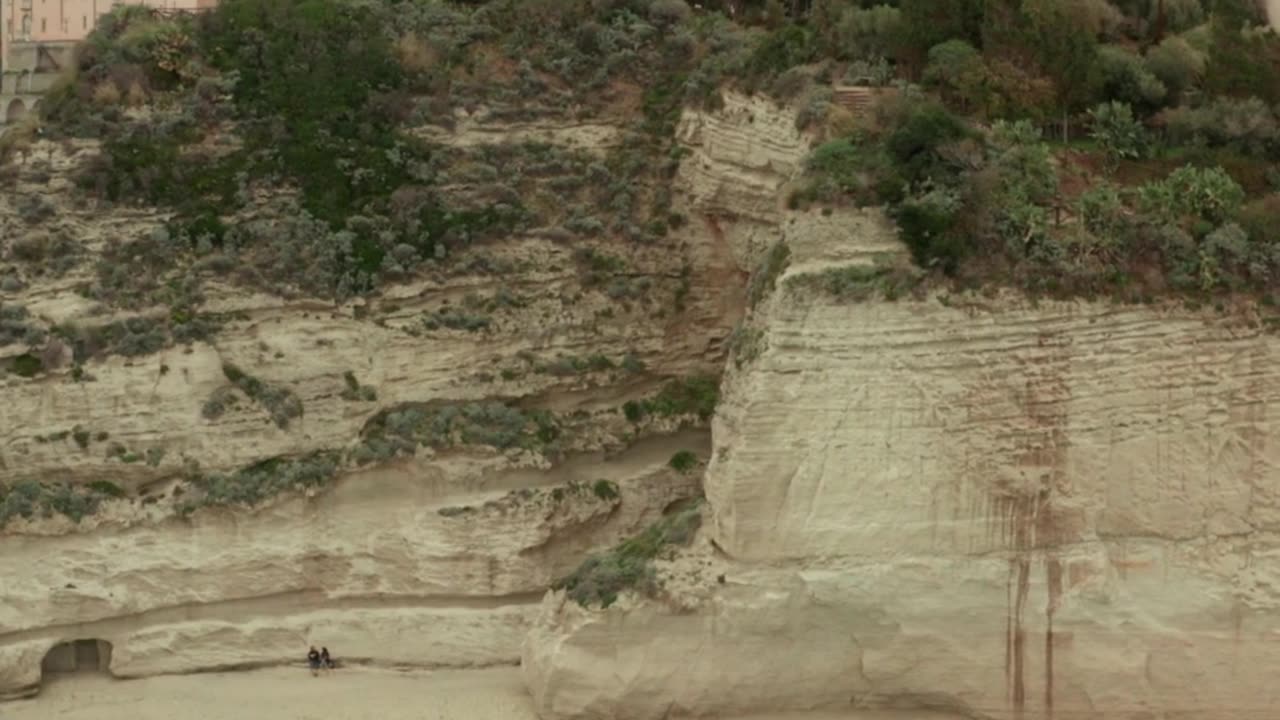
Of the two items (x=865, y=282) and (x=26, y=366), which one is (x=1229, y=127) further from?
(x=26, y=366)

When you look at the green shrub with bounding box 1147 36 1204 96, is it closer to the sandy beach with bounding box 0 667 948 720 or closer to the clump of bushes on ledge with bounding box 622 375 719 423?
the clump of bushes on ledge with bounding box 622 375 719 423

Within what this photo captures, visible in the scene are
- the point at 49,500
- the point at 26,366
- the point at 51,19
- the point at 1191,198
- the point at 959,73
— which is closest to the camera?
the point at 1191,198

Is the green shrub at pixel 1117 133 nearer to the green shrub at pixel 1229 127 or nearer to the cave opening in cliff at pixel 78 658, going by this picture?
the green shrub at pixel 1229 127

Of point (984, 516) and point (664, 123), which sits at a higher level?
point (664, 123)

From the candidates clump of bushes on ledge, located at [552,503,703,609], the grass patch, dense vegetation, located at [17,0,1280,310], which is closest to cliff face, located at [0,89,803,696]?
dense vegetation, located at [17,0,1280,310]

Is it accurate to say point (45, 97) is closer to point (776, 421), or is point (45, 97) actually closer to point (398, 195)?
point (398, 195)

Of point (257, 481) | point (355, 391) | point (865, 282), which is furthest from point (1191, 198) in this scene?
point (257, 481)

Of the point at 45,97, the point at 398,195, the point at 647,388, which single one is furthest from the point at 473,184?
the point at 45,97
